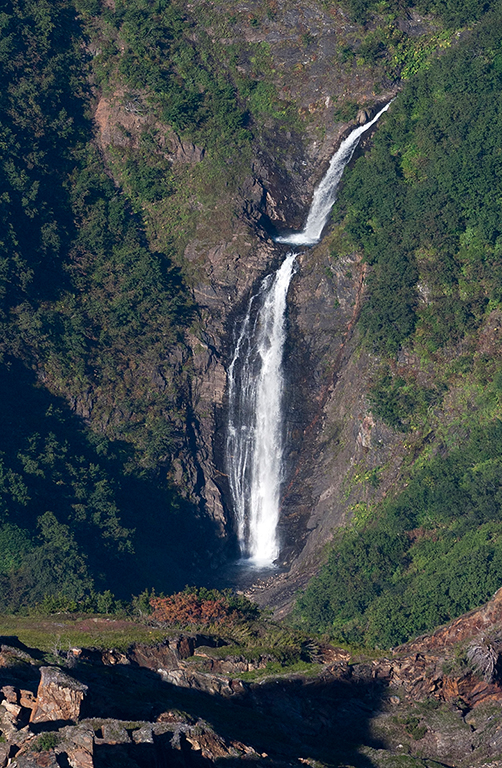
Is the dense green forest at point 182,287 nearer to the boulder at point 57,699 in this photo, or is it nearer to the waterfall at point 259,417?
the waterfall at point 259,417

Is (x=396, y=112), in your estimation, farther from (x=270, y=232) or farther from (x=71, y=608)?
(x=71, y=608)

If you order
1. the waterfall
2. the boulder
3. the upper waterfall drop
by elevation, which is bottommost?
the boulder

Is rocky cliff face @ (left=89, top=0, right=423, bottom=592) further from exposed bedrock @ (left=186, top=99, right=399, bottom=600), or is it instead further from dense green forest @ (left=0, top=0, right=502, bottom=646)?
dense green forest @ (left=0, top=0, right=502, bottom=646)

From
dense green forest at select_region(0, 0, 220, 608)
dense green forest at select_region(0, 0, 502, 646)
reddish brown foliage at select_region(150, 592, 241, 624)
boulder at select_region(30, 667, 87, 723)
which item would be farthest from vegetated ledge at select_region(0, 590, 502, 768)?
dense green forest at select_region(0, 0, 220, 608)

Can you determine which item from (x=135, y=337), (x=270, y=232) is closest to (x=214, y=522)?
(x=135, y=337)

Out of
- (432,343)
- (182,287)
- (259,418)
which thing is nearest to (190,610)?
(432,343)

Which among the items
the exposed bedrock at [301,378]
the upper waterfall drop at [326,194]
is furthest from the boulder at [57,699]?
the upper waterfall drop at [326,194]
